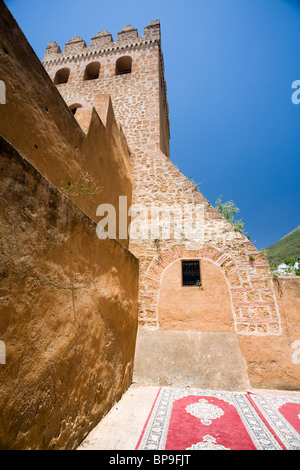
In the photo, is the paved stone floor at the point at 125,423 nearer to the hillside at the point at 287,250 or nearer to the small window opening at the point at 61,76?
the small window opening at the point at 61,76

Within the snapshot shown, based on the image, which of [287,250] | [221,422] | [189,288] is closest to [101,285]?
[221,422]

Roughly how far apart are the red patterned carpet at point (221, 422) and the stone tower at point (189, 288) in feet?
1.98

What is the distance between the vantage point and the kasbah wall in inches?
69.0

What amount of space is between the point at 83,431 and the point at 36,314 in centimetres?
161

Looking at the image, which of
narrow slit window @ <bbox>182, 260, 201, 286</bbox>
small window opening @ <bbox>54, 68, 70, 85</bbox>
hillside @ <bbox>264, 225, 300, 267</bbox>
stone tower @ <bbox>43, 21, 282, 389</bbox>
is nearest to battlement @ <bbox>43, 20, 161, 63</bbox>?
small window opening @ <bbox>54, 68, 70, 85</bbox>

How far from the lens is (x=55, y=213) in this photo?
2160 millimetres

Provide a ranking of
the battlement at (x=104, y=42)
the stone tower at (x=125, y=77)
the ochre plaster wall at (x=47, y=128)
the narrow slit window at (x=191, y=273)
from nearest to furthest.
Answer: the ochre plaster wall at (x=47, y=128), the narrow slit window at (x=191, y=273), the stone tower at (x=125, y=77), the battlement at (x=104, y=42)

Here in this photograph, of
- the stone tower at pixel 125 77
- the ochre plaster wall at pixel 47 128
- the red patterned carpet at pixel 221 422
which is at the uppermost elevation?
the stone tower at pixel 125 77

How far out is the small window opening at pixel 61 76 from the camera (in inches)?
395

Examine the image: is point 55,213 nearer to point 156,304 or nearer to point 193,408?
point 193,408

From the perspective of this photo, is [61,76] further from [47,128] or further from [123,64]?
[47,128]

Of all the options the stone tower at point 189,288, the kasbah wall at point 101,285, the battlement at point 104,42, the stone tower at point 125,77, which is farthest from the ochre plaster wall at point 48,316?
the battlement at point 104,42

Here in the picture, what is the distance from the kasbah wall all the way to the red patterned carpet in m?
0.60

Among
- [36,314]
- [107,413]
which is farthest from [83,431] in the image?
[36,314]
